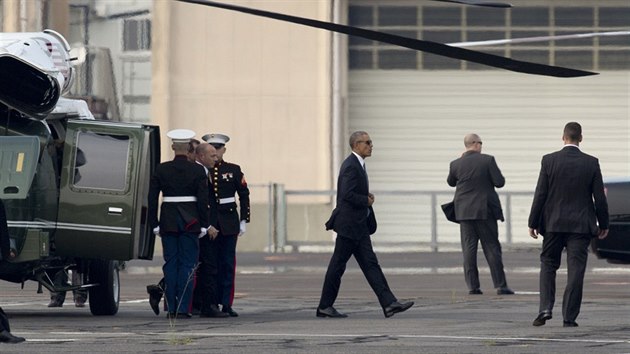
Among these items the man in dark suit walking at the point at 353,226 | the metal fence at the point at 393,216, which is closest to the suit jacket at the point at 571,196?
the man in dark suit walking at the point at 353,226

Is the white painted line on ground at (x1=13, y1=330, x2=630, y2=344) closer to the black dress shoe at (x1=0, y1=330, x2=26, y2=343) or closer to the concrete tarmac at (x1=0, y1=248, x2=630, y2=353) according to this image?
the concrete tarmac at (x1=0, y1=248, x2=630, y2=353)

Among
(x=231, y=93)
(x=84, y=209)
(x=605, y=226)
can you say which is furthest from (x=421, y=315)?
(x=231, y=93)

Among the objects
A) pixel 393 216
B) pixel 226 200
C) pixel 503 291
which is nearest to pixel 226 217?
pixel 226 200

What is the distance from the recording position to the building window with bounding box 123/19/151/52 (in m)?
31.5

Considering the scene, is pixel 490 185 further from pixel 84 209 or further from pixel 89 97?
pixel 89 97

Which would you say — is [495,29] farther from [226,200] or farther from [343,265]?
[343,265]

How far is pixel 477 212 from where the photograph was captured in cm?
1922

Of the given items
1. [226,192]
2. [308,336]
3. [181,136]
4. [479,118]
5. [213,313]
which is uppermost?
[479,118]

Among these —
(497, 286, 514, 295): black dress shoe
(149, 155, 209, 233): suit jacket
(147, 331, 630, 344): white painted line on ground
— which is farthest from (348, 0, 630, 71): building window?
(147, 331, 630, 344): white painted line on ground

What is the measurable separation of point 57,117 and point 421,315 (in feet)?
13.0

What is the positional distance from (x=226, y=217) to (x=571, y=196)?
11.6ft

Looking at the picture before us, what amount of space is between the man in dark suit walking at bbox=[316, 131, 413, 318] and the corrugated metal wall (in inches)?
694

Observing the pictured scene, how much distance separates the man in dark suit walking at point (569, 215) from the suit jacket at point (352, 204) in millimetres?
1782

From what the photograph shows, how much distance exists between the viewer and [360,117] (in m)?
32.8
